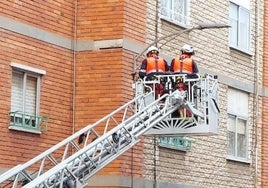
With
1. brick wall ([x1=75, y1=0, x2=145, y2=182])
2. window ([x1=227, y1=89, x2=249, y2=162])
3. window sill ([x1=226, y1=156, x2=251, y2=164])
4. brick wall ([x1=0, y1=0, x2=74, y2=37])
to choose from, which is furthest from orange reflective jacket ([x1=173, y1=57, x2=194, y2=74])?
window ([x1=227, y1=89, x2=249, y2=162])

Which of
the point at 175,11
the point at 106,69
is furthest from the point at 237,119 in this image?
the point at 106,69

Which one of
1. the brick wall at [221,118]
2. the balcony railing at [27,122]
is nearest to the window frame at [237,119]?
the brick wall at [221,118]

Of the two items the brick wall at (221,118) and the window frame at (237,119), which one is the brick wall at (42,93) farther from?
the window frame at (237,119)

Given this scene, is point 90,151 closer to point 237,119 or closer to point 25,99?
point 25,99

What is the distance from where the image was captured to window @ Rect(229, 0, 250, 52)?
2704 centimetres

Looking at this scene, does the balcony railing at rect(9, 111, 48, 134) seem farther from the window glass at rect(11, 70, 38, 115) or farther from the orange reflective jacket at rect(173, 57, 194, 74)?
the orange reflective jacket at rect(173, 57, 194, 74)

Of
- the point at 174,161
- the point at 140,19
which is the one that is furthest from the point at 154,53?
the point at 174,161

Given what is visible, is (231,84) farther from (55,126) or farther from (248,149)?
(55,126)

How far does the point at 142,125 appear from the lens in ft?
57.6

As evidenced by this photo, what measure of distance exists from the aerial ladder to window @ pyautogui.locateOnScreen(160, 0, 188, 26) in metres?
4.12

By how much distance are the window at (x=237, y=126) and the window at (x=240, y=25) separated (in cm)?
142

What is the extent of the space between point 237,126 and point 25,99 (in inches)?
330

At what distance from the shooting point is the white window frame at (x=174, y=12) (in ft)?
76.8

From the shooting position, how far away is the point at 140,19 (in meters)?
22.0
